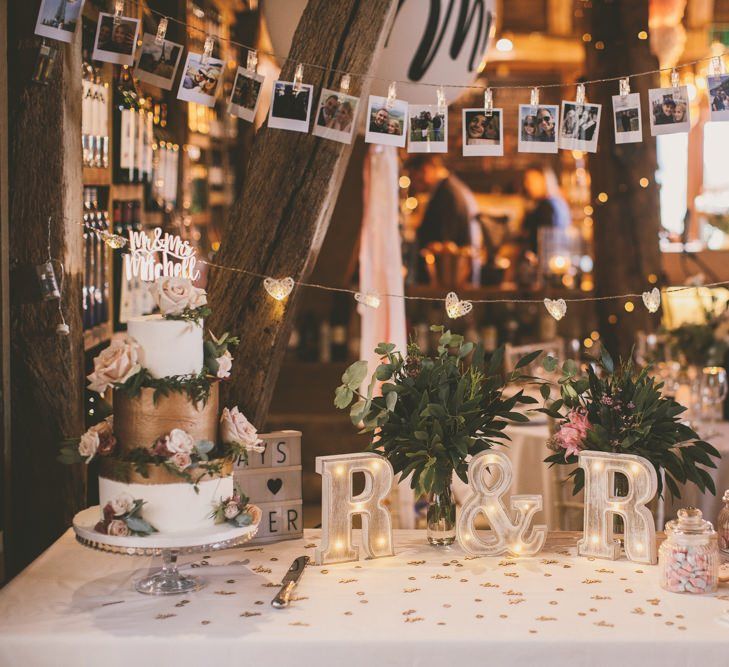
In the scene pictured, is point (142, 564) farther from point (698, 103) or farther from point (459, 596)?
point (698, 103)

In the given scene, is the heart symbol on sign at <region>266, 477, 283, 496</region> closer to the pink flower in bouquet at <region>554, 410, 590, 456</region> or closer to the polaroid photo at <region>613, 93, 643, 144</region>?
the pink flower in bouquet at <region>554, 410, 590, 456</region>

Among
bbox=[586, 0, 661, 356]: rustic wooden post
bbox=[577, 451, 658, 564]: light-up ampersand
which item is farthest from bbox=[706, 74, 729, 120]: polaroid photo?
bbox=[586, 0, 661, 356]: rustic wooden post

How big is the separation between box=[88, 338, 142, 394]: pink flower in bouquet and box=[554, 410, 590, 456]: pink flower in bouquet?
975mm

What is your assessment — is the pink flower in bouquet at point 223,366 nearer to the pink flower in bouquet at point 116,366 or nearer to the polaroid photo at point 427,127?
the pink flower in bouquet at point 116,366

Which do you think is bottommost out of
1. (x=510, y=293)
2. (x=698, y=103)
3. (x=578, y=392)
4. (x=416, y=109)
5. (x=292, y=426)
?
(x=292, y=426)

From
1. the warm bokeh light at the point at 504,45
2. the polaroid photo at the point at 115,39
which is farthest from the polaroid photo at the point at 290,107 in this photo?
the warm bokeh light at the point at 504,45

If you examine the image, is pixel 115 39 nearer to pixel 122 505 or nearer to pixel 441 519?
pixel 122 505

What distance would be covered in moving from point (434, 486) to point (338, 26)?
46.8 inches

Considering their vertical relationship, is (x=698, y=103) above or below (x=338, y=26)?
above

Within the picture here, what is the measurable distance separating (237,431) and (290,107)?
0.87 metres

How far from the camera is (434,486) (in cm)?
221

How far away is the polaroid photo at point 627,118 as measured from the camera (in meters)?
2.48

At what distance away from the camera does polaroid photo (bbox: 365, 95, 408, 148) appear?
249 centimetres

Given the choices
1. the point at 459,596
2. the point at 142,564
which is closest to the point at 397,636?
the point at 459,596
